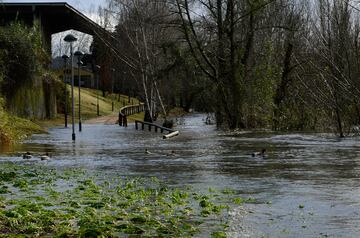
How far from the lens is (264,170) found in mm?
17047

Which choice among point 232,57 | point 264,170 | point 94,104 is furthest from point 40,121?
point 264,170

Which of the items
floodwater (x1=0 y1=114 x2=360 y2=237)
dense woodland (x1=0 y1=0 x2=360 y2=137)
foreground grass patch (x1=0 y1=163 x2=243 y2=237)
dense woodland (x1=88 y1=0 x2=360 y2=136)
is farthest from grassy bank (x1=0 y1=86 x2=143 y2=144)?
foreground grass patch (x1=0 y1=163 x2=243 y2=237)

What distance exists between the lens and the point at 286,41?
1668 inches

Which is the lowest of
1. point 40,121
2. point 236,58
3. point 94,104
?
point 40,121

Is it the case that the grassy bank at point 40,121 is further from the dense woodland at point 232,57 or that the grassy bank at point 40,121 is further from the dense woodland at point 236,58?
the dense woodland at point 236,58

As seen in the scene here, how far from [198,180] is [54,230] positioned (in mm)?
6766

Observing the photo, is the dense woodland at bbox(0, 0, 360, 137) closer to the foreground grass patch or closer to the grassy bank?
the grassy bank

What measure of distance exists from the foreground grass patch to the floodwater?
0.61 m

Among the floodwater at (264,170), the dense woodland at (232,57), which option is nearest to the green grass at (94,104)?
the dense woodland at (232,57)

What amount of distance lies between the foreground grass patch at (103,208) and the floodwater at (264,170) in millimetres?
614

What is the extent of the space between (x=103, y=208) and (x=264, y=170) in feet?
24.0

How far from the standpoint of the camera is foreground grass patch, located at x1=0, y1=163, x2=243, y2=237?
8656mm

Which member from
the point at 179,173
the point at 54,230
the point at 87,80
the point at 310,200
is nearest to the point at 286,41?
the point at 179,173

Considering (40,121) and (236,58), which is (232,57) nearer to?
(236,58)
